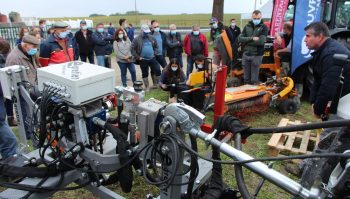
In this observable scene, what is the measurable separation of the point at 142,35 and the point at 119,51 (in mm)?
693

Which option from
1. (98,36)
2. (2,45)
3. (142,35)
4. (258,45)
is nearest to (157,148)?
(2,45)

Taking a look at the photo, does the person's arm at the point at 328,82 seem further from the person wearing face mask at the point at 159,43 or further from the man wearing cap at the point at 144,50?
the person wearing face mask at the point at 159,43

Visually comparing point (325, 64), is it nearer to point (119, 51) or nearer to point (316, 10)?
point (316, 10)

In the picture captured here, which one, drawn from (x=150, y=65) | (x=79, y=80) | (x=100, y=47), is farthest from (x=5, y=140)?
(x=100, y=47)

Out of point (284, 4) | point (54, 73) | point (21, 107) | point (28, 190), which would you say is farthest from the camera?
point (284, 4)

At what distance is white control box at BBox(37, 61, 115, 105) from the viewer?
89.4 inches

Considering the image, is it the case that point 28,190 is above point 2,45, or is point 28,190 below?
below

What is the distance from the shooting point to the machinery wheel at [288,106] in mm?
5730

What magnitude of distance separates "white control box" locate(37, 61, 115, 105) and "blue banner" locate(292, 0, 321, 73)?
4.79m

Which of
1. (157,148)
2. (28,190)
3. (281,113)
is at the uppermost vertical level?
(157,148)

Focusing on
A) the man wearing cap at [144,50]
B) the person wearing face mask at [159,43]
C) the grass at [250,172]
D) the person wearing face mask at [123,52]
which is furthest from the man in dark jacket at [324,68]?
the person wearing face mask at [159,43]

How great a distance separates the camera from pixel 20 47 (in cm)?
425

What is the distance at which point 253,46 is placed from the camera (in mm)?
6508

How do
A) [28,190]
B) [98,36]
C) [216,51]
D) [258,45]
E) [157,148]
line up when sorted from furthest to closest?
1. [98,36]
2. [216,51]
3. [258,45]
4. [28,190]
5. [157,148]
